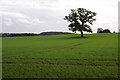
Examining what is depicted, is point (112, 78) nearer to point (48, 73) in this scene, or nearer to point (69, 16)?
point (48, 73)

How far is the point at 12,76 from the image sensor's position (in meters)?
9.97

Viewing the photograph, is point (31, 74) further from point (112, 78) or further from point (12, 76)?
point (112, 78)

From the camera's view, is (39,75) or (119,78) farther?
(39,75)

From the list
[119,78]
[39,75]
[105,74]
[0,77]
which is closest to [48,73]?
[39,75]

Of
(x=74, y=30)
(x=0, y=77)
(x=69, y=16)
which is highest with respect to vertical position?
(x=69, y=16)

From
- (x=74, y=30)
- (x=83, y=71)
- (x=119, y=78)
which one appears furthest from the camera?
(x=74, y=30)

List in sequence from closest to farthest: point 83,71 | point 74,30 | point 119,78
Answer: point 119,78 < point 83,71 < point 74,30

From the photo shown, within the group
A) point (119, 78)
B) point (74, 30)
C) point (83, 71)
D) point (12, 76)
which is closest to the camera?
point (119, 78)

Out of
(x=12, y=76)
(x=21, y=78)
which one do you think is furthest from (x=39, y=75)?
(x=12, y=76)

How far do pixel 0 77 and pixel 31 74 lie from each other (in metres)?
2.24

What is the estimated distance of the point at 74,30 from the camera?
243 feet

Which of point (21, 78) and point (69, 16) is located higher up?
point (69, 16)

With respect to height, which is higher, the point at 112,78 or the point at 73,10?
the point at 73,10

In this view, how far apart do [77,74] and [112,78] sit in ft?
8.05
